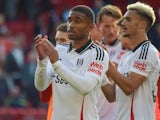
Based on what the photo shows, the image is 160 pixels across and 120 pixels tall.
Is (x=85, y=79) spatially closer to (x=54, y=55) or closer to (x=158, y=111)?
(x=54, y=55)

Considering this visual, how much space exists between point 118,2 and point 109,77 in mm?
9003

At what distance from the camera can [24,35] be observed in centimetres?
2016

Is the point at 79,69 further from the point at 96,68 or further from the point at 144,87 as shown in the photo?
the point at 144,87

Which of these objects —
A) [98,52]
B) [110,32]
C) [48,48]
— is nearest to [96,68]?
[98,52]

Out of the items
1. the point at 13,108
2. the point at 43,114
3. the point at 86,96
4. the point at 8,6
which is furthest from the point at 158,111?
the point at 8,6

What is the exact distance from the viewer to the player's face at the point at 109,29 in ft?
31.9

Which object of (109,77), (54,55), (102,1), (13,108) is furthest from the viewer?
(102,1)

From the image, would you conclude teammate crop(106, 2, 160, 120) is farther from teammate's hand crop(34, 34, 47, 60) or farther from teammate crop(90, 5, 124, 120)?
teammate crop(90, 5, 124, 120)

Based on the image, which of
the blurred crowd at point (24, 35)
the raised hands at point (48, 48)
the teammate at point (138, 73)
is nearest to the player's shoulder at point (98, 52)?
the teammate at point (138, 73)

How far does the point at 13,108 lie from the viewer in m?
16.2

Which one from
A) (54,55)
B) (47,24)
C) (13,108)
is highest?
(54,55)

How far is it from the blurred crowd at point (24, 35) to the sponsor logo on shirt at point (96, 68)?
6.71 m

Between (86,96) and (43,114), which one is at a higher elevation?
(86,96)

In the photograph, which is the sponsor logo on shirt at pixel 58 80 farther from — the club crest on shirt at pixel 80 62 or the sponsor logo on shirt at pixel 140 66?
the sponsor logo on shirt at pixel 140 66
